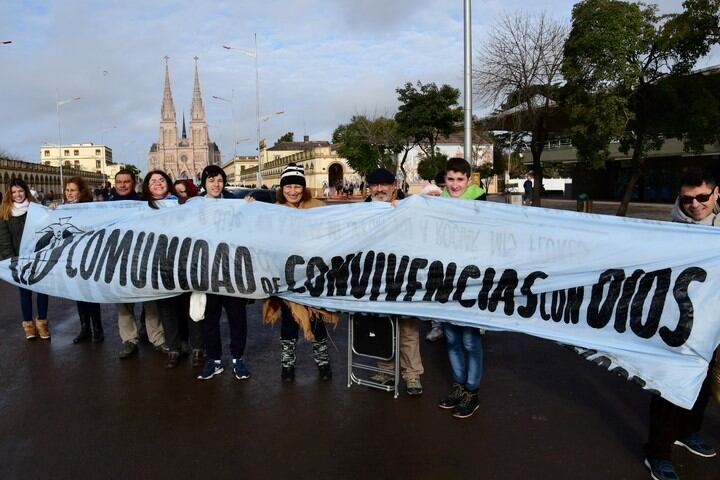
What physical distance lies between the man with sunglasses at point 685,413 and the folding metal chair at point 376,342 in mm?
1920

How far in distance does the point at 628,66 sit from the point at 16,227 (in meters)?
17.5

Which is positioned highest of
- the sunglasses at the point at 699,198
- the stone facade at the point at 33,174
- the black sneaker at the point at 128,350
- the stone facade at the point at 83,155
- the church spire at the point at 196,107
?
the church spire at the point at 196,107

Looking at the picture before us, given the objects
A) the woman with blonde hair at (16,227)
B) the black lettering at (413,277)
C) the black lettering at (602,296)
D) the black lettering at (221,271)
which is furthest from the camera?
the woman with blonde hair at (16,227)

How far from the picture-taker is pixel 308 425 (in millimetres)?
4266

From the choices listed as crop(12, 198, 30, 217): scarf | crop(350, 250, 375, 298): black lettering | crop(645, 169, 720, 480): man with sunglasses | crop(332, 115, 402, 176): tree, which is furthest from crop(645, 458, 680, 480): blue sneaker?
crop(332, 115, 402, 176): tree

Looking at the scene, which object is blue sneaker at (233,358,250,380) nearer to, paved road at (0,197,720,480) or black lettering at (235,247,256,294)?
paved road at (0,197,720,480)

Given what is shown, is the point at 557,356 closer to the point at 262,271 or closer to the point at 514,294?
the point at 514,294

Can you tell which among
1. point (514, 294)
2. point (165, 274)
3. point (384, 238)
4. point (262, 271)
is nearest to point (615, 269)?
point (514, 294)

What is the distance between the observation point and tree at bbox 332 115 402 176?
4830 cm

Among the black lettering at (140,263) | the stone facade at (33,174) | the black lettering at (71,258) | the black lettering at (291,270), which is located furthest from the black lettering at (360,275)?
the stone facade at (33,174)

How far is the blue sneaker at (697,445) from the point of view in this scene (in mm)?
3758

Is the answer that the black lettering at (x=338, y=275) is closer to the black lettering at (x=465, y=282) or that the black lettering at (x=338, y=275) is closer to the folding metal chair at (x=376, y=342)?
the folding metal chair at (x=376, y=342)

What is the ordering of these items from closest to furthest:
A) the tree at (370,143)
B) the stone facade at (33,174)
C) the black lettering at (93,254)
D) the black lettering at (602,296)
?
1. the black lettering at (602,296)
2. the black lettering at (93,254)
3. the tree at (370,143)
4. the stone facade at (33,174)

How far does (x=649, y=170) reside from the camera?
117ft
